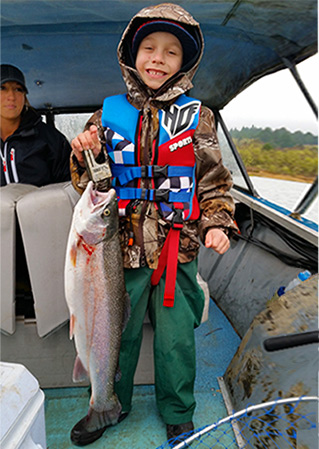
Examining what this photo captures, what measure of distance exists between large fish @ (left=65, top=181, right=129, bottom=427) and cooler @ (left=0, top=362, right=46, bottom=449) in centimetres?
52

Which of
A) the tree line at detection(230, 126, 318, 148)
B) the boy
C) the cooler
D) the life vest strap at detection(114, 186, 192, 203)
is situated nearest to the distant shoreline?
the tree line at detection(230, 126, 318, 148)

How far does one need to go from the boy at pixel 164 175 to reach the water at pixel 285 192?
68.0 inches

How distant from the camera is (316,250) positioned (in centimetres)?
306

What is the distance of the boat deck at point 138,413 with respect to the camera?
2.36 meters

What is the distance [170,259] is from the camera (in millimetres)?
2076

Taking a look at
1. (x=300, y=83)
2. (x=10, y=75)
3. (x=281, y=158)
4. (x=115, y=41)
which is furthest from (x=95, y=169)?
(x=281, y=158)

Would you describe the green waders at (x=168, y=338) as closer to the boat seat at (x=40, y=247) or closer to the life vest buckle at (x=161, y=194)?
the life vest buckle at (x=161, y=194)

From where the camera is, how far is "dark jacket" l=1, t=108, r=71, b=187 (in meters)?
3.35

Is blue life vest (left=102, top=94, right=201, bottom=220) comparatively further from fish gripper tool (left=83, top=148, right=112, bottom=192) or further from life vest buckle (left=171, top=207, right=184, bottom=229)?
fish gripper tool (left=83, top=148, right=112, bottom=192)

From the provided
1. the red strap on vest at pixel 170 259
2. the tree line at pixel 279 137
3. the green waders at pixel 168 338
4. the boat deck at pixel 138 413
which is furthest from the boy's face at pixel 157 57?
the boat deck at pixel 138 413

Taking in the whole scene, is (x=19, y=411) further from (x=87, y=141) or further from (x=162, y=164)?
(x=162, y=164)

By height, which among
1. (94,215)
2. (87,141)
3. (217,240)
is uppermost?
(87,141)

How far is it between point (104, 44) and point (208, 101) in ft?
6.67

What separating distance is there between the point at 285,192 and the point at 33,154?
2635mm
